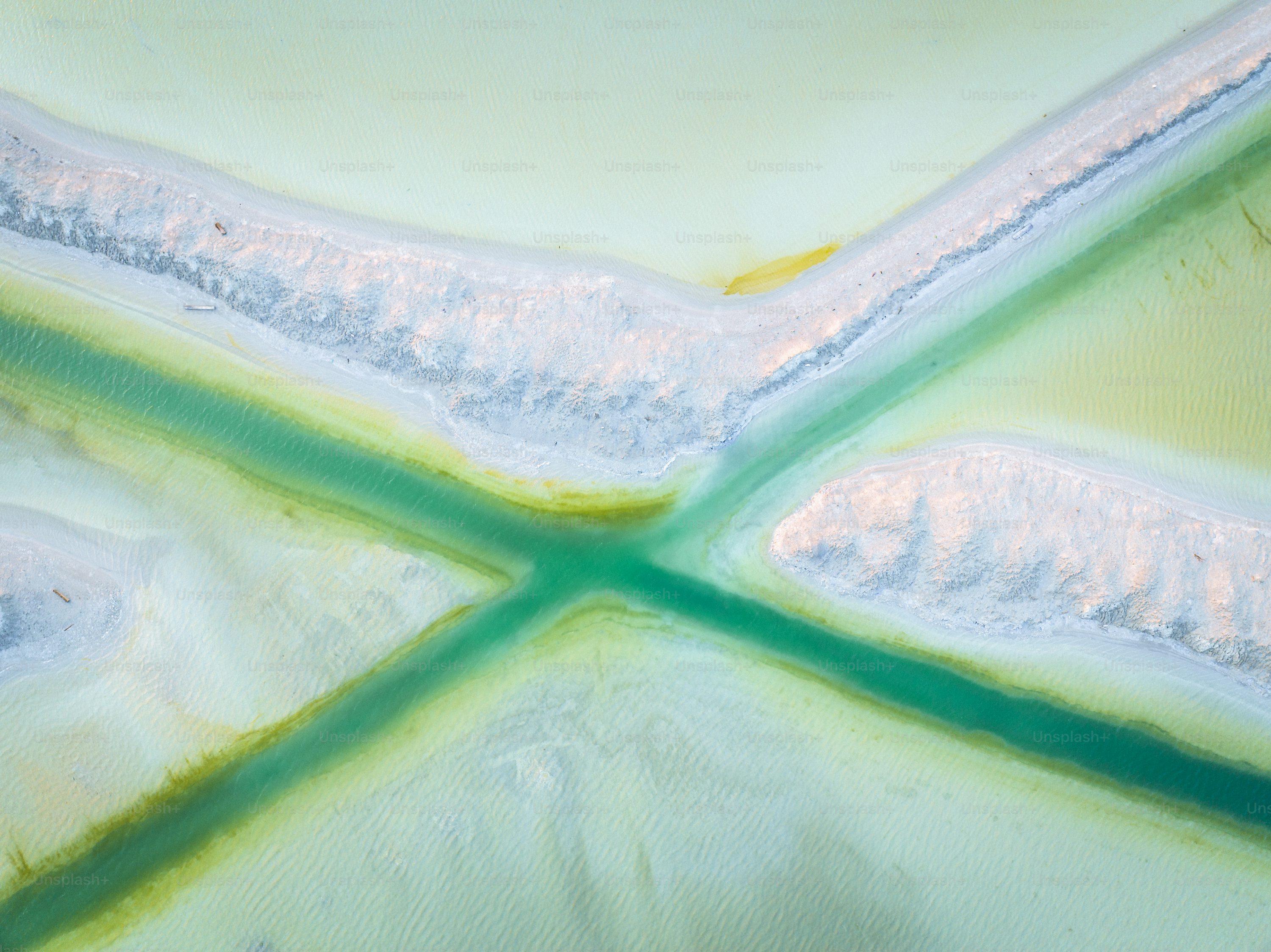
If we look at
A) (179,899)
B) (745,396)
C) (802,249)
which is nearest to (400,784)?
(179,899)

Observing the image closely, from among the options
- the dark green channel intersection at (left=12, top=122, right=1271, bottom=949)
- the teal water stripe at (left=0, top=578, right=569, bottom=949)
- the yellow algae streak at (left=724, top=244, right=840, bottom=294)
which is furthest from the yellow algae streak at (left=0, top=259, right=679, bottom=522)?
the yellow algae streak at (left=724, top=244, right=840, bottom=294)

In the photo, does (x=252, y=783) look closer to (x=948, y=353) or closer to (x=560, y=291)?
(x=560, y=291)

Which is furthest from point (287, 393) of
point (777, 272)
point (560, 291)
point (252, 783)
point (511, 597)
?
point (777, 272)

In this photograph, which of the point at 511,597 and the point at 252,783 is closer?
the point at 252,783

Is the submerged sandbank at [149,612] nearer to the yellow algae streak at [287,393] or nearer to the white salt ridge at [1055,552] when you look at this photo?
the yellow algae streak at [287,393]

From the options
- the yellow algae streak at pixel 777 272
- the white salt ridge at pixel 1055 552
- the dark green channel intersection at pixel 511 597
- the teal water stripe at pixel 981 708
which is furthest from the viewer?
the yellow algae streak at pixel 777 272

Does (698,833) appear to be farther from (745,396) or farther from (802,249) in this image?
(802,249)

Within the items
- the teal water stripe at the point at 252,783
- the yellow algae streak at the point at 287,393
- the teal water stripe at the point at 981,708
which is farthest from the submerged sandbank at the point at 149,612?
the teal water stripe at the point at 981,708
